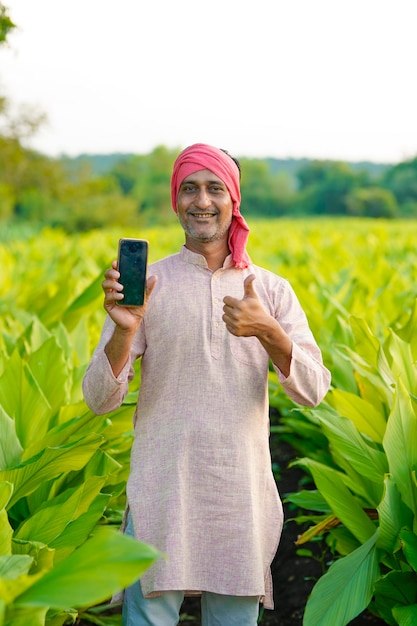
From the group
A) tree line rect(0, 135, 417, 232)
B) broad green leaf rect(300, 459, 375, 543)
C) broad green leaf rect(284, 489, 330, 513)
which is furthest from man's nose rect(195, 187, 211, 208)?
tree line rect(0, 135, 417, 232)

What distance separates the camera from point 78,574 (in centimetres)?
134

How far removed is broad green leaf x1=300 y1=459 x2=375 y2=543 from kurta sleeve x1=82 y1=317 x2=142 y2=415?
830 millimetres

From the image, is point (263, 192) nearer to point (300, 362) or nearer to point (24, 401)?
point (24, 401)

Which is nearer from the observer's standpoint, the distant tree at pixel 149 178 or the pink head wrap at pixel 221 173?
the pink head wrap at pixel 221 173

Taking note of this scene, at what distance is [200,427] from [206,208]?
1.89 ft

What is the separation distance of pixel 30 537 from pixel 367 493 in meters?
1.27

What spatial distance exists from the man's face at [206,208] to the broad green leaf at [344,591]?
1.06 meters

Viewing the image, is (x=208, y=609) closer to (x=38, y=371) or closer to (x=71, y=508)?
(x=71, y=508)

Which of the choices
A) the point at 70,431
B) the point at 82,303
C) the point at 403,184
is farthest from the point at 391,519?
the point at 403,184

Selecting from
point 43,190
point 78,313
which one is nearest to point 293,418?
point 78,313

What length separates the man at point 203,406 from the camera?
215 centimetres

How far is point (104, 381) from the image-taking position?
6.93 feet

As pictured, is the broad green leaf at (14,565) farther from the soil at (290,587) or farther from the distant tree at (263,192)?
the distant tree at (263,192)

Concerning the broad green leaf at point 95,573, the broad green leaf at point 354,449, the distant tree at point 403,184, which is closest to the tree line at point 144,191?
the distant tree at point 403,184
